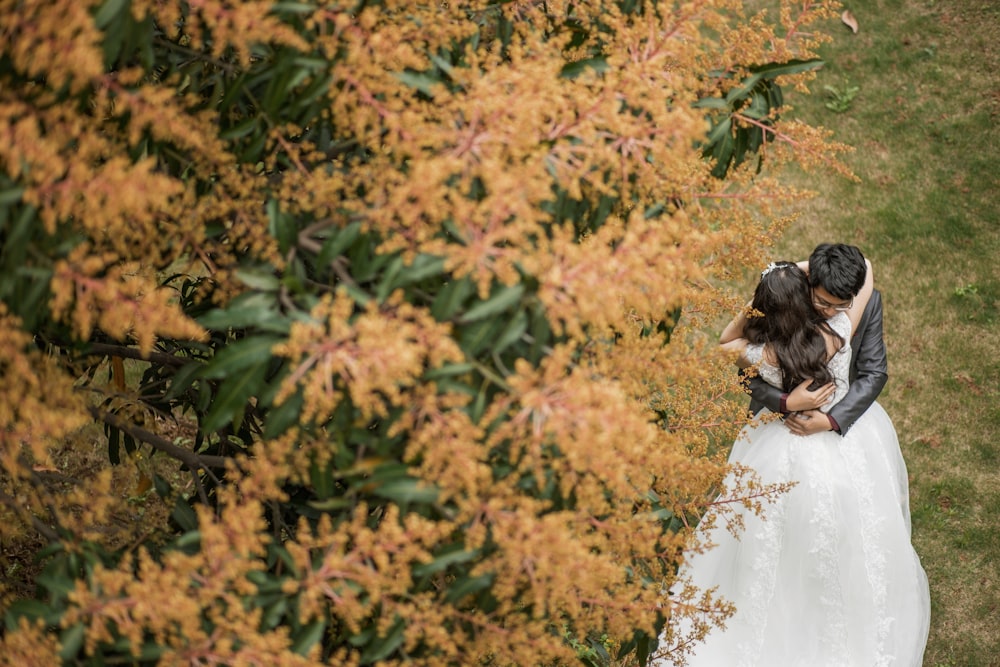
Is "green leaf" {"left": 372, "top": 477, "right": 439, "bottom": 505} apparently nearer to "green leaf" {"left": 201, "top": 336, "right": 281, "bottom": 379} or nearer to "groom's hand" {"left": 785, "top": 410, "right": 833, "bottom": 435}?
"green leaf" {"left": 201, "top": 336, "right": 281, "bottom": 379}

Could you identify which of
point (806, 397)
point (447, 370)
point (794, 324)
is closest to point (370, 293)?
point (447, 370)

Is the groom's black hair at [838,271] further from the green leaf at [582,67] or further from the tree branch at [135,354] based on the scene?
the tree branch at [135,354]

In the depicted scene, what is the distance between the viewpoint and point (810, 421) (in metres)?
3.66

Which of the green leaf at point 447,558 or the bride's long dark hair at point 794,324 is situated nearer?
the green leaf at point 447,558

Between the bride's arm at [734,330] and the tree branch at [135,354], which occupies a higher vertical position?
the tree branch at [135,354]

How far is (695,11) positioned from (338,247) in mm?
910

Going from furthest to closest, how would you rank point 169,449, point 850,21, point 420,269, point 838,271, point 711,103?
point 850,21, point 838,271, point 169,449, point 711,103, point 420,269

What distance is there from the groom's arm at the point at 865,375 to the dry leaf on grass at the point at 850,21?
13.6 ft

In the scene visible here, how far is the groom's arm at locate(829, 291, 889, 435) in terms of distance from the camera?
3678 millimetres

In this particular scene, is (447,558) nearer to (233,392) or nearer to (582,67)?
(233,392)

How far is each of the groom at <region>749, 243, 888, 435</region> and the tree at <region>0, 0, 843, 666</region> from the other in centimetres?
159

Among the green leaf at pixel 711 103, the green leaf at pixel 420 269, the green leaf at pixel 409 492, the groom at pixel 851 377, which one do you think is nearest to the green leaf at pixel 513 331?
the green leaf at pixel 420 269

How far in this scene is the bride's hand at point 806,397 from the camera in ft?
11.6

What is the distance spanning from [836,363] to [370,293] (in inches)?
98.2
